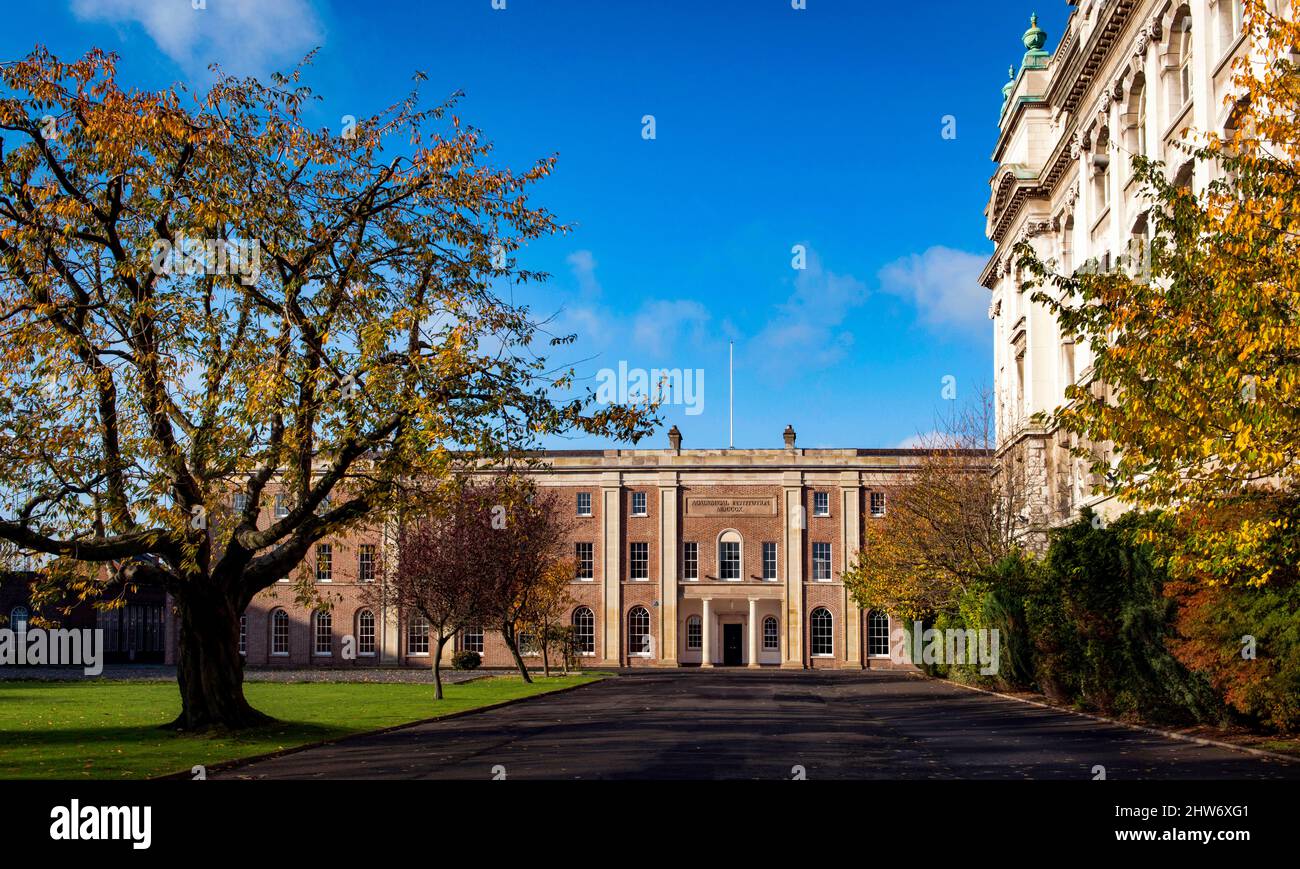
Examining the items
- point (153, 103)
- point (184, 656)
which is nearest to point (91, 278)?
point (153, 103)

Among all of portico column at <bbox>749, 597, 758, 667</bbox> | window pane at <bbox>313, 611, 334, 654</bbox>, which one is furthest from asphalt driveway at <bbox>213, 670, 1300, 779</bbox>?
window pane at <bbox>313, 611, 334, 654</bbox>

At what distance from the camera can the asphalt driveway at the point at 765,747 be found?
1581 centimetres

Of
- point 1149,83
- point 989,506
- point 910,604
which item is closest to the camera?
point 1149,83

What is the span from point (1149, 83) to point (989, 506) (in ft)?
48.4

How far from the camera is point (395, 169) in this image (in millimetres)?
21312

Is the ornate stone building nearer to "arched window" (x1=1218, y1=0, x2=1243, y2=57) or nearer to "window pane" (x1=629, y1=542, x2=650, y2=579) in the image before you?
Answer: "window pane" (x1=629, y1=542, x2=650, y2=579)

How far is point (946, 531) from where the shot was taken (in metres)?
42.4

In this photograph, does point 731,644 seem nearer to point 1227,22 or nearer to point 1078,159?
point 1078,159

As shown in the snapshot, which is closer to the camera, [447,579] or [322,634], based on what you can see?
[447,579]

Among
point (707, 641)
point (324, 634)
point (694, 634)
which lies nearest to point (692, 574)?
point (694, 634)

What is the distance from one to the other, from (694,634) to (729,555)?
16.2ft

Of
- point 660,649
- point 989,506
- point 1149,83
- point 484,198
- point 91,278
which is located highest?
point 1149,83

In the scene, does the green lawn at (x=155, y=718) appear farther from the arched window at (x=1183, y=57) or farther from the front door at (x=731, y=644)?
the front door at (x=731, y=644)
